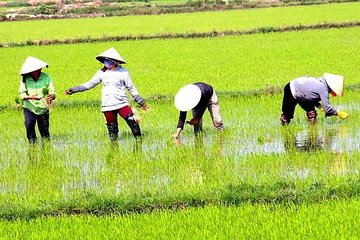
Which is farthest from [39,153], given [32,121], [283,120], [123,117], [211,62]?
[211,62]

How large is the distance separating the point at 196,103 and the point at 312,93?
1.32 metres

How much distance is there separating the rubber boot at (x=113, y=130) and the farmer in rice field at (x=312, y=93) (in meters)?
1.73

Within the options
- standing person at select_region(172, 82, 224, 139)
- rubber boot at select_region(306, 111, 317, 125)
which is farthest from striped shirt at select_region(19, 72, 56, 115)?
rubber boot at select_region(306, 111, 317, 125)

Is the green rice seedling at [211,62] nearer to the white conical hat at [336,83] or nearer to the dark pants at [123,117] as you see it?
the dark pants at [123,117]

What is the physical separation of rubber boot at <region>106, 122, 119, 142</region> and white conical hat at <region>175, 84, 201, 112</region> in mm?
974

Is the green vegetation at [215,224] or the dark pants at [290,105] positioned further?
the dark pants at [290,105]

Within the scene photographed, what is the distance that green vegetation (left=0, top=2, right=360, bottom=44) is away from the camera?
19766 mm

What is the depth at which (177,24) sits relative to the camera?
21.7 meters

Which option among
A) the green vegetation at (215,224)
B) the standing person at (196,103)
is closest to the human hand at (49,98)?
the standing person at (196,103)

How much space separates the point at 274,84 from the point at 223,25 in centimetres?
1060

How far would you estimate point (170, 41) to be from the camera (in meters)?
17.8

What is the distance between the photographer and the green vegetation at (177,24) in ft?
64.8

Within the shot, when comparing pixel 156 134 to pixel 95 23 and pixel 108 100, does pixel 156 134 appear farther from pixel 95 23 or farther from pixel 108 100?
pixel 95 23

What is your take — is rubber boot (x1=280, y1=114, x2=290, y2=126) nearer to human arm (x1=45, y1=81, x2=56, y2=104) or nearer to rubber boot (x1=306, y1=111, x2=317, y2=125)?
rubber boot (x1=306, y1=111, x2=317, y2=125)
